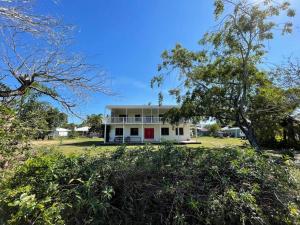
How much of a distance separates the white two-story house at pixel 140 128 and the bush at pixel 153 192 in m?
28.5

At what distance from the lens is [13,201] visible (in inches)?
113

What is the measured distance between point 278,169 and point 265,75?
46.2ft

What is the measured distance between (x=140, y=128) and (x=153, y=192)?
30.3 metres

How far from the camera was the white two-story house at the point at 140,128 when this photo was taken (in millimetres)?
32219

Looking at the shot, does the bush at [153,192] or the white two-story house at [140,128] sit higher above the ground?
the white two-story house at [140,128]

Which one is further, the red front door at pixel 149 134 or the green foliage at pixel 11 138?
the red front door at pixel 149 134

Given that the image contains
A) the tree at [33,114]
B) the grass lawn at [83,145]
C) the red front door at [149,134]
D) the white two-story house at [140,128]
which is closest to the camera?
the grass lawn at [83,145]

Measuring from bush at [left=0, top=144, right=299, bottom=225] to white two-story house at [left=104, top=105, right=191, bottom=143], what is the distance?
28517mm

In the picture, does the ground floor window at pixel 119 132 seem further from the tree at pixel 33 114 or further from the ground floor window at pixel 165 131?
the tree at pixel 33 114

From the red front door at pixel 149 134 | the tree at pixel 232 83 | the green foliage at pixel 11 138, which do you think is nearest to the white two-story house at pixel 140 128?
the red front door at pixel 149 134

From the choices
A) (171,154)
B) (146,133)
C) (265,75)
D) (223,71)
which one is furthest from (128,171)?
(146,133)

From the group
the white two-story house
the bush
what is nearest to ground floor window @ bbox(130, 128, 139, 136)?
the white two-story house

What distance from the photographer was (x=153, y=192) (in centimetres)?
307

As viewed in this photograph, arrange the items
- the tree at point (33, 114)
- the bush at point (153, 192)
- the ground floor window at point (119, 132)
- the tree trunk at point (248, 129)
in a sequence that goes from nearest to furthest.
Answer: the bush at point (153, 192) < the tree at point (33, 114) < the tree trunk at point (248, 129) < the ground floor window at point (119, 132)
